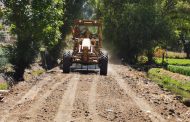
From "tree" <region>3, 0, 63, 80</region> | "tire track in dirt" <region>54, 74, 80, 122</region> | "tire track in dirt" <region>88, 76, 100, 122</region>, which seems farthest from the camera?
"tree" <region>3, 0, 63, 80</region>

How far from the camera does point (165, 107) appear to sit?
16562mm

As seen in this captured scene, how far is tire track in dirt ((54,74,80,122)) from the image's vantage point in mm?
13632

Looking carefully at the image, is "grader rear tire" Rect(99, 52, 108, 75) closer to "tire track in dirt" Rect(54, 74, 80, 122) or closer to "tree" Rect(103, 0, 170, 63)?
"tire track in dirt" Rect(54, 74, 80, 122)

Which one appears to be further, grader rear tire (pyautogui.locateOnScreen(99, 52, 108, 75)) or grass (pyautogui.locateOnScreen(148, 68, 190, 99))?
grader rear tire (pyautogui.locateOnScreen(99, 52, 108, 75))

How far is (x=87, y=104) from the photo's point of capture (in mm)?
16266

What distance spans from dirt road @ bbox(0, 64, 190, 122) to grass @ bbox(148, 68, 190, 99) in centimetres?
231

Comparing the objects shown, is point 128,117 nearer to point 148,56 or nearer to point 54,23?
point 54,23

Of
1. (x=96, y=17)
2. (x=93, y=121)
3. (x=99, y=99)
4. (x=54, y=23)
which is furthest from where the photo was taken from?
(x=96, y=17)

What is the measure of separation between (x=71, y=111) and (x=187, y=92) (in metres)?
12.0

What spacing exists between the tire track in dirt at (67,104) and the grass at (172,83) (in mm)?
5627

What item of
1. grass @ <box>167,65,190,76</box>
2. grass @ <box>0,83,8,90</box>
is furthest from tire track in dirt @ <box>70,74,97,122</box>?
grass @ <box>167,65,190,76</box>

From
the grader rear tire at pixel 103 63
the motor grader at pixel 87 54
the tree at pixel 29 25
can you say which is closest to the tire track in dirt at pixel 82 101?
the grader rear tire at pixel 103 63

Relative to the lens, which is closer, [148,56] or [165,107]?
[165,107]

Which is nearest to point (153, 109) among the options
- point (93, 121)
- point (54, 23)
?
point (93, 121)
